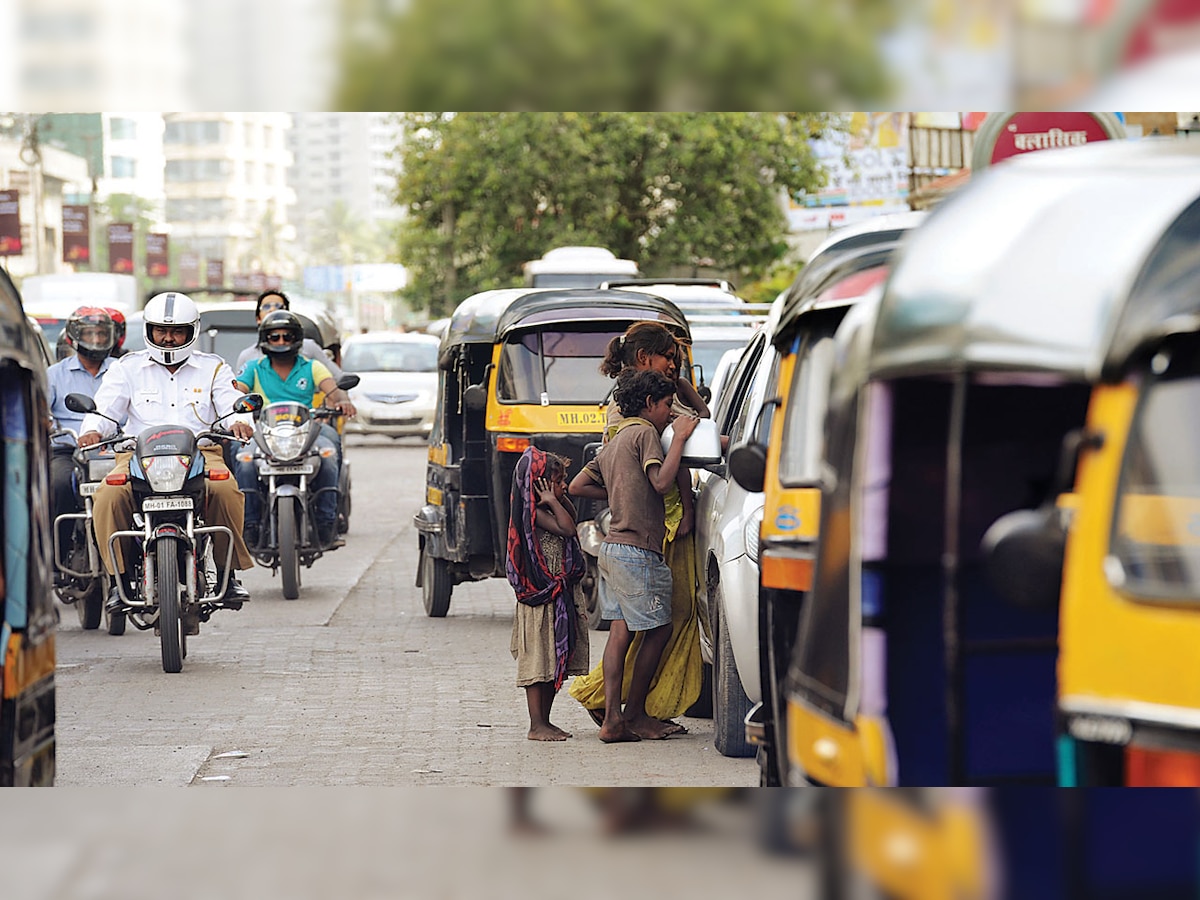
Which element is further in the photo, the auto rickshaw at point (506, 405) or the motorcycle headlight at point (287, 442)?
the motorcycle headlight at point (287, 442)

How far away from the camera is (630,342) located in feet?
27.4

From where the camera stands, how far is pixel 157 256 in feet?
28.3

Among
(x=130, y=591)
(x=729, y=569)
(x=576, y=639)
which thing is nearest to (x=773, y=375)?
(x=729, y=569)

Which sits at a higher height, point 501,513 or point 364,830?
point 501,513

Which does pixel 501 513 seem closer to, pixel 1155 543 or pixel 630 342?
pixel 630 342

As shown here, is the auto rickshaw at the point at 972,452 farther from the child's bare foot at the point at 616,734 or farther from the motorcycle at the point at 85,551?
the motorcycle at the point at 85,551

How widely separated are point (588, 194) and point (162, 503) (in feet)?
7.40

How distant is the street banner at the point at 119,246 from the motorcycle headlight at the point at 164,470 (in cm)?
90

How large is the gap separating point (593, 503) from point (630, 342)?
699 millimetres

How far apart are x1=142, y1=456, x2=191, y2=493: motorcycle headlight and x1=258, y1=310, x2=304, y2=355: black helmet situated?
0.62 meters

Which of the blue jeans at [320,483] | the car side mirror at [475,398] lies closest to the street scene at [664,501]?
the car side mirror at [475,398]

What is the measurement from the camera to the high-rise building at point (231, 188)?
310 inches

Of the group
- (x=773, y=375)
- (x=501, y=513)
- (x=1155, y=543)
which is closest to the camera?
(x=1155, y=543)

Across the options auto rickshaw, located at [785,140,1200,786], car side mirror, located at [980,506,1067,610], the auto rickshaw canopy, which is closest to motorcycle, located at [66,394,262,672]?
auto rickshaw, located at [785,140,1200,786]
